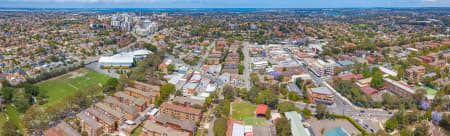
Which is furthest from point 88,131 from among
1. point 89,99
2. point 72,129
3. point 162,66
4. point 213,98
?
point 162,66

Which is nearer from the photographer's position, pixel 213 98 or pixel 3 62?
pixel 213 98

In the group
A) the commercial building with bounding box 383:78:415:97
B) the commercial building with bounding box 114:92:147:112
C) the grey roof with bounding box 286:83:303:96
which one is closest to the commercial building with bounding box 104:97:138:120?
the commercial building with bounding box 114:92:147:112

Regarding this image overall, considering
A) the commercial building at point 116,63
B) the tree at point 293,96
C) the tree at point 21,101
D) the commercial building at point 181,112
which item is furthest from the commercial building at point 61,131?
the commercial building at point 116,63

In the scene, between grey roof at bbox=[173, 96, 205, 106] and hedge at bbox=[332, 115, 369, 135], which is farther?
grey roof at bbox=[173, 96, 205, 106]

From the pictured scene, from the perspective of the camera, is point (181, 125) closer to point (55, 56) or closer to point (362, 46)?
point (55, 56)

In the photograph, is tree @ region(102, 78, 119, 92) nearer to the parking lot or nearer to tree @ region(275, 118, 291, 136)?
tree @ region(275, 118, 291, 136)

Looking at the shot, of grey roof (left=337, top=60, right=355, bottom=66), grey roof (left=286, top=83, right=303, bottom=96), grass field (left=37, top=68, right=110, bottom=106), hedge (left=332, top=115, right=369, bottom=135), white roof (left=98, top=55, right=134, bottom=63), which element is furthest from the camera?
white roof (left=98, top=55, right=134, bottom=63)
